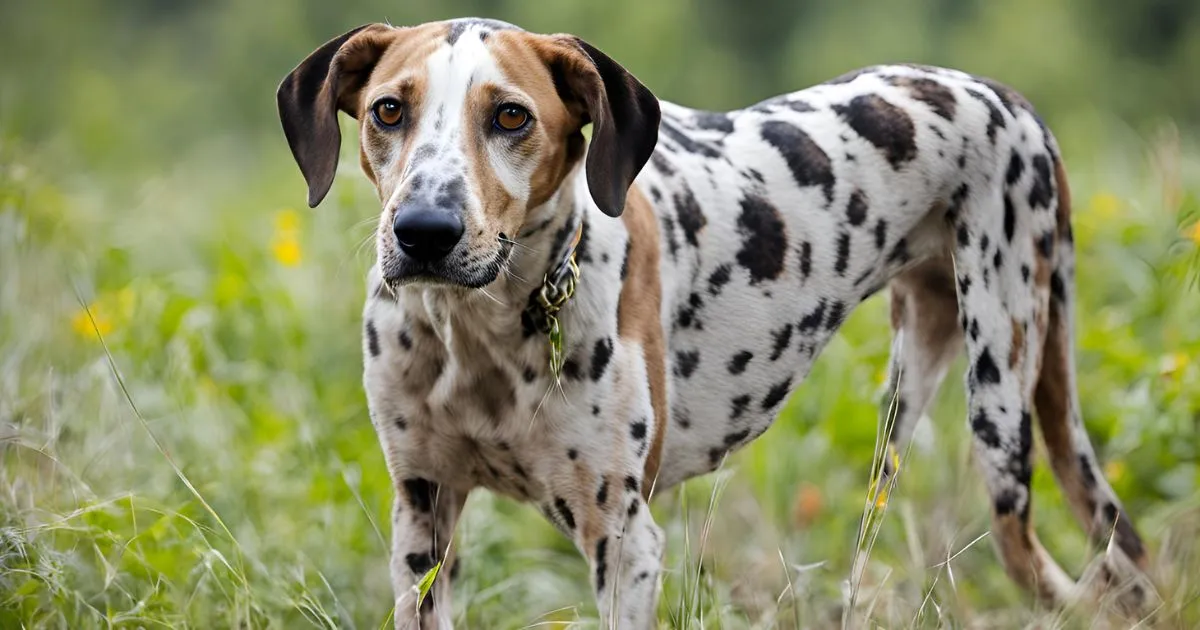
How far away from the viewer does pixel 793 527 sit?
5.60 meters

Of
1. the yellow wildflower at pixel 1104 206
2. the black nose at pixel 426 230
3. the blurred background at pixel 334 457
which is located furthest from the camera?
the yellow wildflower at pixel 1104 206

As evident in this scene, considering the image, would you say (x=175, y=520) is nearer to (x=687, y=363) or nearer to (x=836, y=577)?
(x=687, y=363)

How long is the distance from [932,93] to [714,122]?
671mm

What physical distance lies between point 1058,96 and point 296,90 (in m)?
10.6

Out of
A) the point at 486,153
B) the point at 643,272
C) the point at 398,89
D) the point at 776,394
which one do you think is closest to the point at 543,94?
the point at 486,153

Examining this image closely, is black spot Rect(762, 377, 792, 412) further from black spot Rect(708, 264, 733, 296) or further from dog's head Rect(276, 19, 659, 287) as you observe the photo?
dog's head Rect(276, 19, 659, 287)

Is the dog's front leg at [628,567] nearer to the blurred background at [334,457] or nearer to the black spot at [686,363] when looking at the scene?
the blurred background at [334,457]

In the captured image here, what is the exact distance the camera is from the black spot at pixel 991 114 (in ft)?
14.7

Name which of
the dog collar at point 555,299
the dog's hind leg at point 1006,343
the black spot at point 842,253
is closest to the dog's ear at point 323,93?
the dog collar at point 555,299

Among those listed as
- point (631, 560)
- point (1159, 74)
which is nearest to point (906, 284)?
point (631, 560)

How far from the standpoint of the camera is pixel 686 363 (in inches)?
164

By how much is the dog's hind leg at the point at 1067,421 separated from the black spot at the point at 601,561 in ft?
5.99

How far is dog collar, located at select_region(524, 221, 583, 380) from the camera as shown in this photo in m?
3.64

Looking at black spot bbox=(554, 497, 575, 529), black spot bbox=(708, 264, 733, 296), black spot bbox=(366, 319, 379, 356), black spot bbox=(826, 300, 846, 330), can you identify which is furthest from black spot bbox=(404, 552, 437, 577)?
black spot bbox=(826, 300, 846, 330)
